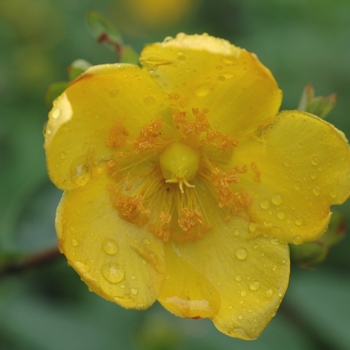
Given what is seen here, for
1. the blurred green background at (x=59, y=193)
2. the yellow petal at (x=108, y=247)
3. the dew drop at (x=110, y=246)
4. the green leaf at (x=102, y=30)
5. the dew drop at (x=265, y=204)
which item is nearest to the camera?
the yellow petal at (x=108, y=247)

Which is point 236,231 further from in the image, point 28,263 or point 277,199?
point 28,263

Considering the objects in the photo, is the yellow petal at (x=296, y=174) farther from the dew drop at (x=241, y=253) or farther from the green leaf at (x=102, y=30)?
the green leaf at (x=102, y=30)

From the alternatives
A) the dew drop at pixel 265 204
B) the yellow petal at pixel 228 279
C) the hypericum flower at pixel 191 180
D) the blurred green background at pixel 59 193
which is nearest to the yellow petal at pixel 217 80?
the hypericum flower at pixel 191 180

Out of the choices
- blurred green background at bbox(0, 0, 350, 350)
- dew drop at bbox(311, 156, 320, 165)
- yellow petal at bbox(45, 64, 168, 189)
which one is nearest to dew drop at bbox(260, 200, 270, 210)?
dew drop at bbox(311, 156, 320, 165)

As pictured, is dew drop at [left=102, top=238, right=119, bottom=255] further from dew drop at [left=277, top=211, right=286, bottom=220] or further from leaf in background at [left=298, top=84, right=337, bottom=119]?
leaf in background at [left=298, top=84, right=337, bottom=119]

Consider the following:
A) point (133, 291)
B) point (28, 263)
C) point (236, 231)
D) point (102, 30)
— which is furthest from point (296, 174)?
point (28, 263)

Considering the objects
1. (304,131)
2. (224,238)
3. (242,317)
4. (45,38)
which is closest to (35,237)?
(224,238)
